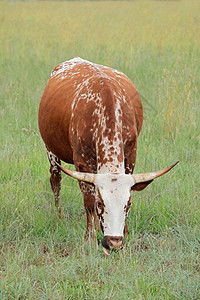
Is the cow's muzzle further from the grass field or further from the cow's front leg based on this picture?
the cow's front leg

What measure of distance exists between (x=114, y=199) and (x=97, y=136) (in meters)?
0.60

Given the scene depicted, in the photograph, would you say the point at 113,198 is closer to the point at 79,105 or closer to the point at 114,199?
the point at 114,199

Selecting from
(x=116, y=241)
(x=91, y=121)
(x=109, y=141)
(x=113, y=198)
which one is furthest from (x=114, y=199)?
(x=91, y=121)

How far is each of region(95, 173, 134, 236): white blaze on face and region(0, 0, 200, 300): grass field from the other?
0.34m

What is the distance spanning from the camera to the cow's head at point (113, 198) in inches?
133

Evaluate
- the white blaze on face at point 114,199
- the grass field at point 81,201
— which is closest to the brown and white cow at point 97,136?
the white blaze on face at point 114,199

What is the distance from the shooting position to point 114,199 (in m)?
3.37

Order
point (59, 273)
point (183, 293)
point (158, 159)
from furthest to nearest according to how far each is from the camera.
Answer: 1. point (158, 159)
2. point (59, 273)
3. point (183, 293)

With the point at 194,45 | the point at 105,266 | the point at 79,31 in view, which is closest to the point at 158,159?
the point at 105,266

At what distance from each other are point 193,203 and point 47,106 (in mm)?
1654

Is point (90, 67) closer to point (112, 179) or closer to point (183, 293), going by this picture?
point (112, 179)

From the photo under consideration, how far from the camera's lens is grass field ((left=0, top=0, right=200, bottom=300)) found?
11.4ft

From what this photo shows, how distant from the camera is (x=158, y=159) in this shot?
5426 millimetres

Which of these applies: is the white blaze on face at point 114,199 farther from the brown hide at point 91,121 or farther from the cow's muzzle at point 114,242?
the brown hide at point 91,121
